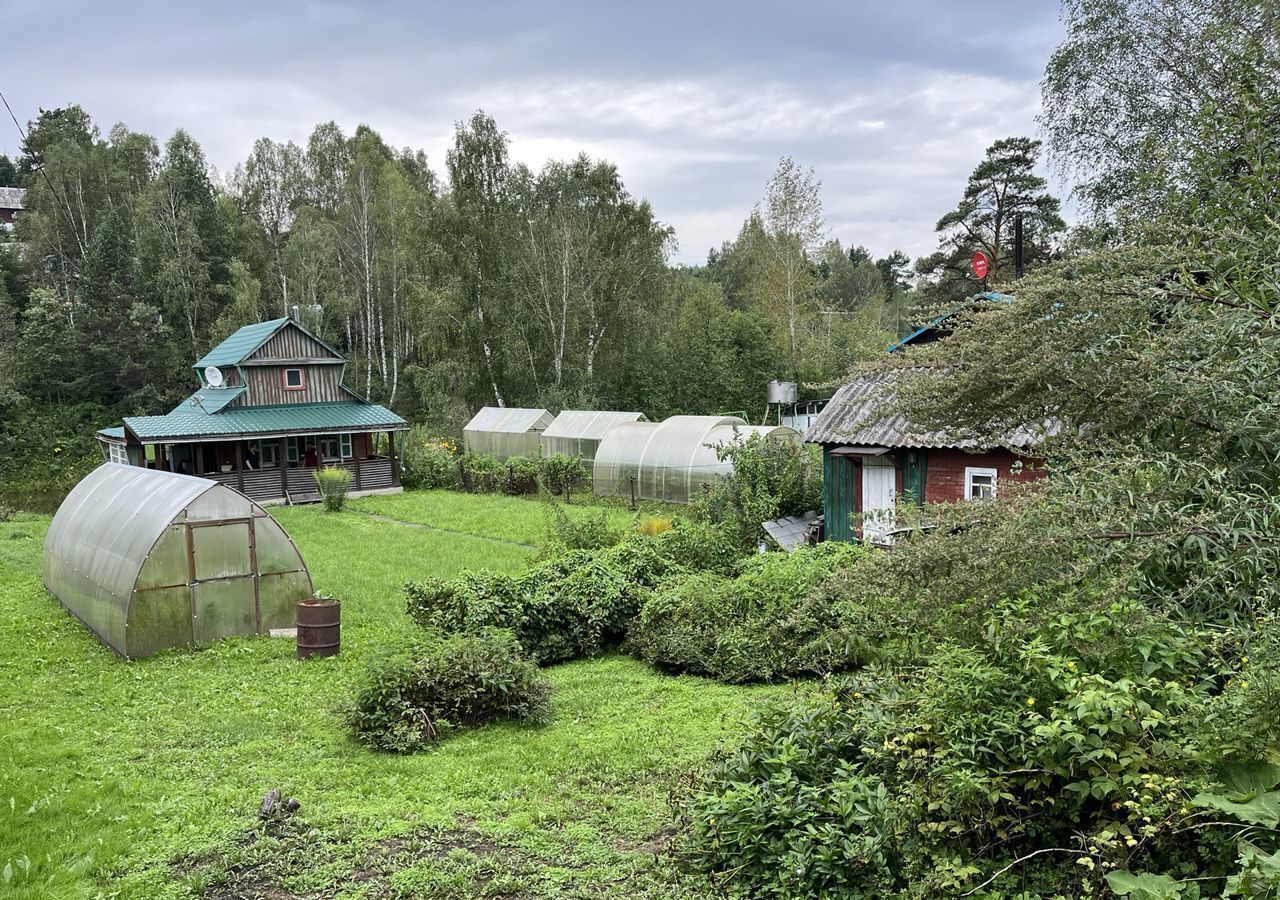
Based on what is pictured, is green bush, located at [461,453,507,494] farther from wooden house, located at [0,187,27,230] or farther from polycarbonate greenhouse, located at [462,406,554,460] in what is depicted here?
wooden house, located at [0,187,27,230]

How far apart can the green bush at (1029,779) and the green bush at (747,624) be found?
4.11 metres

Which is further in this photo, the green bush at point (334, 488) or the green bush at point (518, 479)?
the green bush at point (518, 479)

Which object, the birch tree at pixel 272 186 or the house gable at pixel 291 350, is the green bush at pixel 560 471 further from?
the birch tree at pixel 272 186

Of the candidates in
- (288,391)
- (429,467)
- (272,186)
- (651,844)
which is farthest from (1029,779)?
(272,186)

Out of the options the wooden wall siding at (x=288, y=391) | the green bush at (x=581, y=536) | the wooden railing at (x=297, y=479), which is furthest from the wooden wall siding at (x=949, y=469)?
the wooden wall siding at (x=288, y=391)

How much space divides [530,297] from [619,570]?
25829mm

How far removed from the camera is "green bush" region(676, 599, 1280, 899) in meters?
3.81

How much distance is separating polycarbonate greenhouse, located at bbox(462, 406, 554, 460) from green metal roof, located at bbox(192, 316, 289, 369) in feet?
26.9

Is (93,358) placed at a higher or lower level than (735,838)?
higher

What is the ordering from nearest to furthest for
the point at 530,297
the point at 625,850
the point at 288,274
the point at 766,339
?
Result: 1. the point at 625,850
2. the point at 530,297
3. the point at 766,339
4. the point at 288,274

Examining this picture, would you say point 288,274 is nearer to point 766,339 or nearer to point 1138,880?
point 766,339

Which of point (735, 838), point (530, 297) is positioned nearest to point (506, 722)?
point (735, 838)

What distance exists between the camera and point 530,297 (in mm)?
36094

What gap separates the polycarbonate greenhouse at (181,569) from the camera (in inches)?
451
